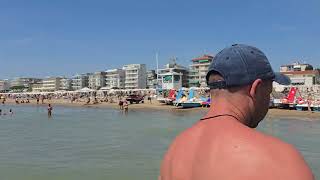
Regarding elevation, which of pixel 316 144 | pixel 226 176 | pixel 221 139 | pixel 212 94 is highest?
pixel 212 94

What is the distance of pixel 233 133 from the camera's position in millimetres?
1954

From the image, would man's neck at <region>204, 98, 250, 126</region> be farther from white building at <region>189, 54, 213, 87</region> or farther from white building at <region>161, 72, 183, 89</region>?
white building at <region>189, 54, 213, 87</region>

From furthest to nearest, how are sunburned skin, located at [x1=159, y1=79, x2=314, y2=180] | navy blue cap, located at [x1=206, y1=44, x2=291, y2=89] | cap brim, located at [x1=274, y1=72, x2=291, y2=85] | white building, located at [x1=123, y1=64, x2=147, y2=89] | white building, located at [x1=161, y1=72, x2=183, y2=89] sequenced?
white building, located at [x1=123, y1=64, x2=147, y2=89], white building, located at [x1=161, y1=72, x2=183, y2=89], cap brim, located at [x1=274, y1=72, x2=291, y2=85], navy blue cap, located at [x1=206, y1=44, x2=291, y2=89], sunburned skin, located at [x1=159, y1=79, x2=314, y2=180]

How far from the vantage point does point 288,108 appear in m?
50.7

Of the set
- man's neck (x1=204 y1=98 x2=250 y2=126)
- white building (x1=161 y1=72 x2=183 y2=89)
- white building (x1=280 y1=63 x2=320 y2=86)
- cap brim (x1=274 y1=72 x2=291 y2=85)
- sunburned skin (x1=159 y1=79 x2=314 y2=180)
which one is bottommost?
sunburned skin (x1=159 y1=79 x2=314 y2=180)

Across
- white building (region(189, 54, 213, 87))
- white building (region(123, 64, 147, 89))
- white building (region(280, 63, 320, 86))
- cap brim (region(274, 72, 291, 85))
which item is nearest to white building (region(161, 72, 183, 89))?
white building (region(280, 63, 320, 86))

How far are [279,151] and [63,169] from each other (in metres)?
11.8

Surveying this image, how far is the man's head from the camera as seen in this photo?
2137 mm

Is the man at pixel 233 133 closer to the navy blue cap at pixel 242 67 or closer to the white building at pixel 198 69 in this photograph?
the navy blue cap at pixel 242 67

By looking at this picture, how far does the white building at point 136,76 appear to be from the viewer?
628 ft

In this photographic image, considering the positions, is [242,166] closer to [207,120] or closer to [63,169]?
[207,120]

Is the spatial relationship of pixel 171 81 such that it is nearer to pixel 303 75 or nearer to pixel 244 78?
pixel 303 75

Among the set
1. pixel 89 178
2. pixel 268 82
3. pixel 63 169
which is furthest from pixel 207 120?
pixel 63 169

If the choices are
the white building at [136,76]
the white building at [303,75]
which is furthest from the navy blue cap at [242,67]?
the white building at [136,76]
